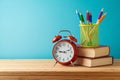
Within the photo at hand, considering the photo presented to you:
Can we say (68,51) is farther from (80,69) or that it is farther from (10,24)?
(10,24)

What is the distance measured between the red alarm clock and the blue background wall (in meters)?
0.26

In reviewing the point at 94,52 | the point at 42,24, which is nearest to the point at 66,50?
the point at 94,52

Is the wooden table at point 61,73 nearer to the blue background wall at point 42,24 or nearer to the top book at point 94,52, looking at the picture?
the top book at point 94,52

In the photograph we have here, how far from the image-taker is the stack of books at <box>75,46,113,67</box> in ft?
3.59

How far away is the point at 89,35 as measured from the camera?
1.16 m

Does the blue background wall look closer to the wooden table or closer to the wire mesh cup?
the wire mesh cup

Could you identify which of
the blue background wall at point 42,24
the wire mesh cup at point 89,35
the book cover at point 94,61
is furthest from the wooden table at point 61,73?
the blue background wall at point 42,24

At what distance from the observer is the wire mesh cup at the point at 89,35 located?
115cm

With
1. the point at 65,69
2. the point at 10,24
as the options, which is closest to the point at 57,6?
the point at 10,24

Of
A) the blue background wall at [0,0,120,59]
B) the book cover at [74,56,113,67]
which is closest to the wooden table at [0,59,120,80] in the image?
the book cover at [74,56,113,67]

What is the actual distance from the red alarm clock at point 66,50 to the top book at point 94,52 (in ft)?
0.13

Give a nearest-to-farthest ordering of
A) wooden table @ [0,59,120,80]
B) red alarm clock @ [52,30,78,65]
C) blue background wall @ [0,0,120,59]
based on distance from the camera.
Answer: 1. wooden table @ [0,59,120,80]
2. red alarm clock @ [52,30,78,65]
3. blue background wall @ [0,0,120,59]

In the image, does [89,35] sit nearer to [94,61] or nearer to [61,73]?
[94,61]

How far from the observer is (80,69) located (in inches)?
41.0
